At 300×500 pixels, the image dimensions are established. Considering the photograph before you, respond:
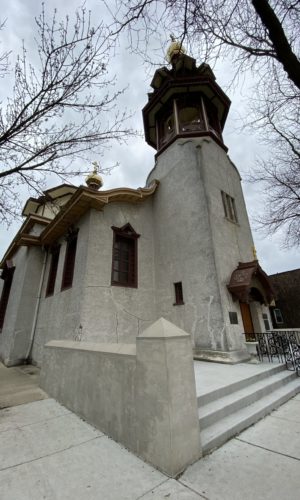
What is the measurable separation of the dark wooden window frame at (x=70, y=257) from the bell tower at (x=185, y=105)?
7303mm

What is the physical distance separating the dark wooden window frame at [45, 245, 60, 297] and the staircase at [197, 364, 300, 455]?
877 cm

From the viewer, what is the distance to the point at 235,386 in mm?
4605

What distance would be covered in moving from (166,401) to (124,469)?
921 millimetres

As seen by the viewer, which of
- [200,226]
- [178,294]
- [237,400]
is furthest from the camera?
[178,294]

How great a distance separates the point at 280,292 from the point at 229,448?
21780 millimetres

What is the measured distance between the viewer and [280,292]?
70.0ft

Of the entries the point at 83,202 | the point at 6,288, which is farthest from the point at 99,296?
the point at 6,288

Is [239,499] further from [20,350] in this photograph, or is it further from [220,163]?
[220,163]

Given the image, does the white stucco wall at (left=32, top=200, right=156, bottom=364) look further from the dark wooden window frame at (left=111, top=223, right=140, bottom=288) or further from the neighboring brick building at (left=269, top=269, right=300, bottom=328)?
the neighboring brick building at (left=269, top=269, right=300, bottom=328)

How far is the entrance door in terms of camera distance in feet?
28.4

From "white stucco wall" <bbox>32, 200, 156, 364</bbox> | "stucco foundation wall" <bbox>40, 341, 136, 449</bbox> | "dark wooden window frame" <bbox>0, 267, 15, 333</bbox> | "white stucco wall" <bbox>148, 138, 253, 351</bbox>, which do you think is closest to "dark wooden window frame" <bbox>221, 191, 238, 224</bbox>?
"white stucco wall" <bbox>148, 138, 253, 351</bbox>

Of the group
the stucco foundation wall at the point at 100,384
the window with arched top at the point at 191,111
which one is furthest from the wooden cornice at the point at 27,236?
the window with arched top at the point at 191,111

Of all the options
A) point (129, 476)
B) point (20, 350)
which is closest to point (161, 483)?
point (129, 476)

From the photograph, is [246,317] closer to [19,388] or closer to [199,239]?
[199,239]
